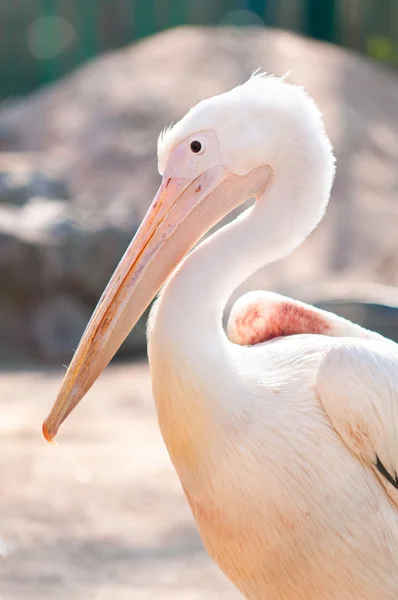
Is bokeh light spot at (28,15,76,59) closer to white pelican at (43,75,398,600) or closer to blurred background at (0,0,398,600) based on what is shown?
blurred background at (0,0,398,600)

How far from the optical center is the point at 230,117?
6.98 feet

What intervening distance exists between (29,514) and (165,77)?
552 centimetres

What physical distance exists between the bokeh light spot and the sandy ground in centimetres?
633

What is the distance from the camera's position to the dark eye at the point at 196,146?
7.07ft

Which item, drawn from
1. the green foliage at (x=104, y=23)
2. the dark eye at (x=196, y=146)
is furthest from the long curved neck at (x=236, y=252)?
the green foliage at (x=104, y=23)

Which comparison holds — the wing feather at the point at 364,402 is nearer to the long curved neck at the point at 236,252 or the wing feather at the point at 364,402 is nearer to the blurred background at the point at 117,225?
the long curved neck at the point at 236,252

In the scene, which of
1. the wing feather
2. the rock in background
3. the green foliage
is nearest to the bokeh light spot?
the green foliage

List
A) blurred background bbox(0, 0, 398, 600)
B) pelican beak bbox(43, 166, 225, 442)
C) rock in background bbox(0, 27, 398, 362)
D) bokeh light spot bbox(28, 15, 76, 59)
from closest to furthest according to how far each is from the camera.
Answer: pelican beak bbox(43, 166, 225, 442) < blurred background bbox(0, 0, 398, 600) < rock in background bbox(0, 27, 398, 362) < bokeh light spot bbox(28, 15, 76, 59)

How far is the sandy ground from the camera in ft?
9.70

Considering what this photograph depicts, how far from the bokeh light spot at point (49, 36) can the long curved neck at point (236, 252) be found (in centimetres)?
855

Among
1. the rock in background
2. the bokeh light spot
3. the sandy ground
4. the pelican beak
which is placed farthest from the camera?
the bokeh light spot

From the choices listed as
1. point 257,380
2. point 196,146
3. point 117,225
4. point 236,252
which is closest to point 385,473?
point 257,380

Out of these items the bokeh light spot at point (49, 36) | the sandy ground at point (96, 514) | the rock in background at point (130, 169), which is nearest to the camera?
the sandy ground at point (96, 514)

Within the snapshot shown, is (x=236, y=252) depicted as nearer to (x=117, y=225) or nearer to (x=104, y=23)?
(x=117, y=225)
